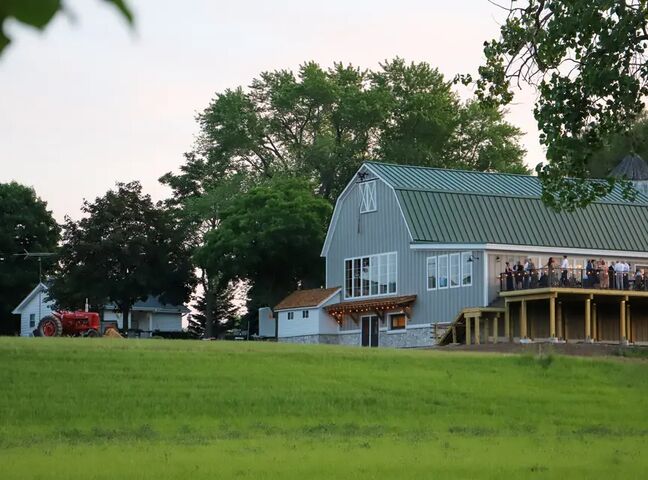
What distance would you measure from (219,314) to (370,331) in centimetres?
2679

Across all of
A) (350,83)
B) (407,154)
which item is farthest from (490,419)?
(350,83)

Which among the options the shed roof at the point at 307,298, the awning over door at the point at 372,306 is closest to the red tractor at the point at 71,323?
the shed roof at the point at 307,298

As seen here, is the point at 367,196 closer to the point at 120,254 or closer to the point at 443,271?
the point at 443,271

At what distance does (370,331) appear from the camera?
5428 centimetres

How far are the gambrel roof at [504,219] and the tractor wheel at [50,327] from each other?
14613 mm

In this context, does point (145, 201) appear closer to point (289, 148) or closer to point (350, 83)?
point (289, 148)

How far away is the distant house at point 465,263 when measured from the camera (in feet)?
154

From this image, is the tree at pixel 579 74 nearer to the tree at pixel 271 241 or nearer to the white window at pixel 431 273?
A: the white window at pixel 431 273

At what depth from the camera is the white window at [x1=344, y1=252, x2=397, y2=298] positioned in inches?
2077

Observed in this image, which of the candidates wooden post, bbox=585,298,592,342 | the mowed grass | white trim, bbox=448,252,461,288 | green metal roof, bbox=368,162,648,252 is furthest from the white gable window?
the mowed grass

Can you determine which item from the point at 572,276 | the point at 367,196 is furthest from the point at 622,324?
the point at 367,196

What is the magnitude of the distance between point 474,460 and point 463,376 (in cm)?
1322

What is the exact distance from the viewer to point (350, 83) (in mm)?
82312

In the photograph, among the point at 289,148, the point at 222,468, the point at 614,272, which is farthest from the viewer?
the point at 289,148
